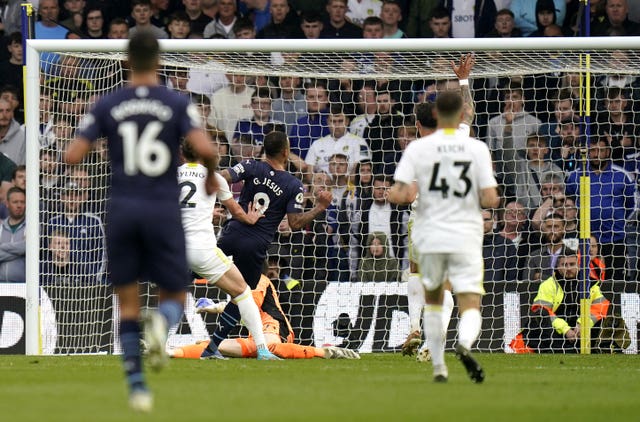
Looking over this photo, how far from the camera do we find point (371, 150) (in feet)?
52.2

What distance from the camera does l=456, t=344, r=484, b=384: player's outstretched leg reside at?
8750 mm

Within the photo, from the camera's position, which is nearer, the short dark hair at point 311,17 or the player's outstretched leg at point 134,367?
the player's outstretched leg at point 134,367

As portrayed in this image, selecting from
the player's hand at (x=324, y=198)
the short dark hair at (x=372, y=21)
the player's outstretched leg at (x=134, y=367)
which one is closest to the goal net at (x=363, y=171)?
the short dark hair at (x=372, y=21)

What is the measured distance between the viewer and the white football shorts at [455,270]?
355 inches

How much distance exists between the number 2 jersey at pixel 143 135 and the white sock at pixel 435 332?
8.60ft

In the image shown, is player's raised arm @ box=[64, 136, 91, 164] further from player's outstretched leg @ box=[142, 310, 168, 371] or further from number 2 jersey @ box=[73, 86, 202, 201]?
player's outstretched leg @ box=[142, 310, 168, 371]

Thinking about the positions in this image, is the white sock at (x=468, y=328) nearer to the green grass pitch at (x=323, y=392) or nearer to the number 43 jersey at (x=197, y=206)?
the green grass pitch at (x=323, y=392)

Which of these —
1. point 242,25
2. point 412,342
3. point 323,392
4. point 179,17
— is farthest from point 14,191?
point 323,392

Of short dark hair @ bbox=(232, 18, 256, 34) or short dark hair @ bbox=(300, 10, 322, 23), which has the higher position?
short dark hair @ bbox=(300, 10, 322, 23)

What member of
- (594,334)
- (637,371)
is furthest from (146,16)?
(637,371)

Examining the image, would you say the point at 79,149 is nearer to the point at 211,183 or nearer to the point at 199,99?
the point at 211,183

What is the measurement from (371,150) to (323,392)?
7.91 metres

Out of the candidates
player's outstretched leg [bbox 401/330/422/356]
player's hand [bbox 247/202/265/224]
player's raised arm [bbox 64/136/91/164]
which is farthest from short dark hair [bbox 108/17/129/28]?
player's raised arm [bbox 64/136/91/164]

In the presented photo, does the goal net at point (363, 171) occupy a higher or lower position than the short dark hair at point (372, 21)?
lower
